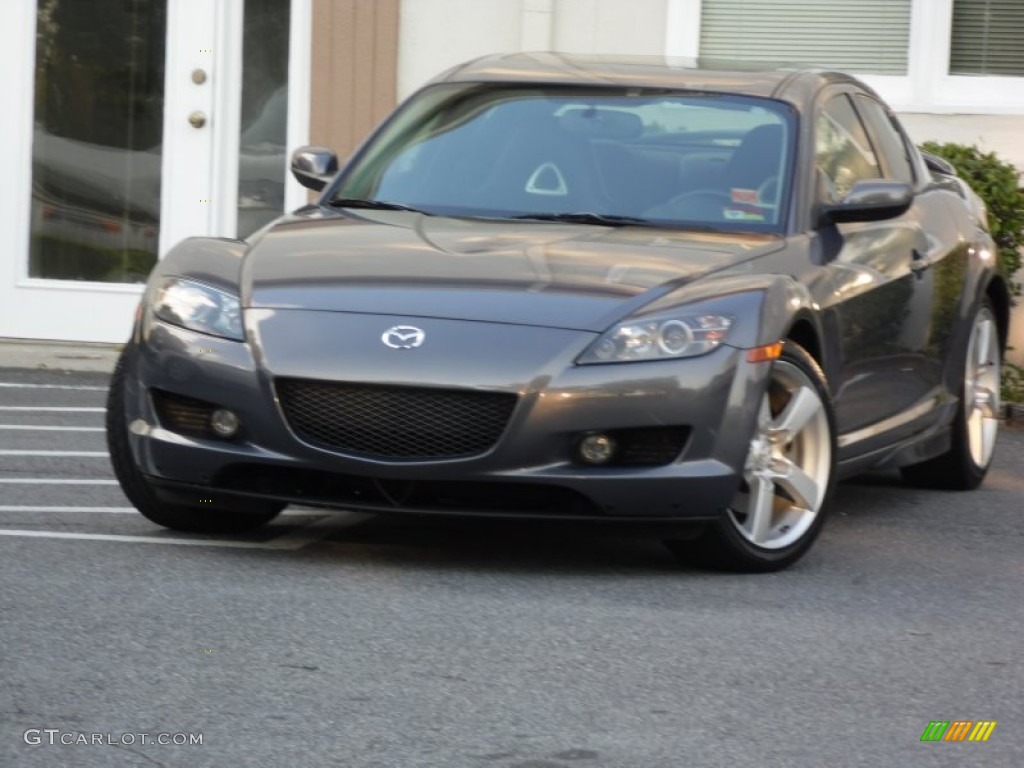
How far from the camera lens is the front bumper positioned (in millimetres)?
5535

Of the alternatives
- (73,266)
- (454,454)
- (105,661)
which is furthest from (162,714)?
(73,266)

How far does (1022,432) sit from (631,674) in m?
5.72

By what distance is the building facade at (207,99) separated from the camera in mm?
11711

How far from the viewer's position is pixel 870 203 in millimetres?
6578

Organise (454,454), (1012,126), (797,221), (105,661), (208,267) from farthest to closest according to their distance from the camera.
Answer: (1012,126) < (797,221) < (208,267) < (454,454) < (105,661)

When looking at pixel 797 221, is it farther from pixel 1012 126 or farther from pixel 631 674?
pixel 1012 126

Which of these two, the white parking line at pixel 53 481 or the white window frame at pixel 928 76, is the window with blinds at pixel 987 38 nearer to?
the white window frame at pixel 928 76

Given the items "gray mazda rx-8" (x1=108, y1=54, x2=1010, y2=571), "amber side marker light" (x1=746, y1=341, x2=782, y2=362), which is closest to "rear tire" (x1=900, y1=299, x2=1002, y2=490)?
"gray mazda rx-8" (x1=108, y1=54, x2=1010, y2=571)

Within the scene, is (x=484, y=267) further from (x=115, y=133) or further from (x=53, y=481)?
(x=115, y=133)

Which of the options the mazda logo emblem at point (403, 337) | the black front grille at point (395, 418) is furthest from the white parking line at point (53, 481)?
the mazda logo emblem at point (403, 337)

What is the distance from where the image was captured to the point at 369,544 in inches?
244

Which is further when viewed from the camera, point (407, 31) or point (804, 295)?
point (407, 31)

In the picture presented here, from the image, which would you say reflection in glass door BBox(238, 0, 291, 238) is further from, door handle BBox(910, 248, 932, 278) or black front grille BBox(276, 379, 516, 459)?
black front grille BBox(276, 379, 516, 459)

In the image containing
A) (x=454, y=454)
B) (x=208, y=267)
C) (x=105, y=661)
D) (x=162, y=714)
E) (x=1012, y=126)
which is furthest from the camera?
(x=1012, y=126)
